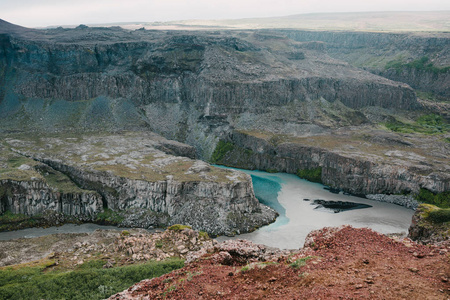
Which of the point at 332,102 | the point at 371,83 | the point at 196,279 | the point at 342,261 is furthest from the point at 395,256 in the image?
the point at 371,83

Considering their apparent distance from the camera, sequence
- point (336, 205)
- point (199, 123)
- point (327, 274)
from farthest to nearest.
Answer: point (199, 123) → point (336, 205) → point (327, 274)

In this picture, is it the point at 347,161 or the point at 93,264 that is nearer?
the point at 93,264

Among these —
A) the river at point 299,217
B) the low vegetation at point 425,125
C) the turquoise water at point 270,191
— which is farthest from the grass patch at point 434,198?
the low vegetation at point 425,125

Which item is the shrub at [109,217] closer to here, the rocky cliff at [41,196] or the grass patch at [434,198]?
the rocky cliff at [41,196]

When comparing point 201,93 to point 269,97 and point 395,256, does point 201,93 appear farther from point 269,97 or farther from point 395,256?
point 395,256

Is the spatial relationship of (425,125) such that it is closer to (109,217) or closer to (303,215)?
(303,215)

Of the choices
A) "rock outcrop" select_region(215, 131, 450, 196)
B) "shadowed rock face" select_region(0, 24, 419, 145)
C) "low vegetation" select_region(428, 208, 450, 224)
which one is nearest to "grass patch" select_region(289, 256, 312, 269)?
"low vegetation" select_region(428, 208, 450, 224)

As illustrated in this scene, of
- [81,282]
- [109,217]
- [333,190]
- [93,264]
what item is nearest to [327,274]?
[81,282]
